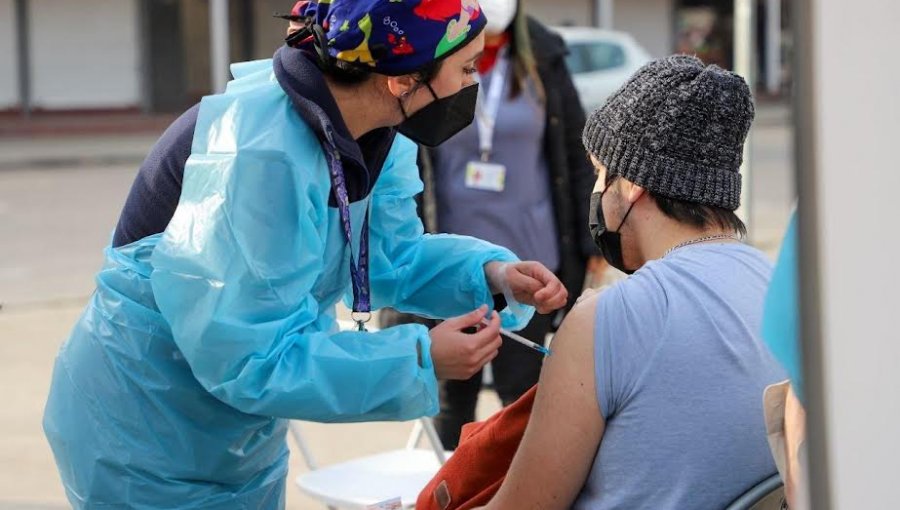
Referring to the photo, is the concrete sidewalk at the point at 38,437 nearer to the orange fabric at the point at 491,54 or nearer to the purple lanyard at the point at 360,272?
the orange fabric at the point at 491,54

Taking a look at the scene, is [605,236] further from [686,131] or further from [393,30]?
[393,30]

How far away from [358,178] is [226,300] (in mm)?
383

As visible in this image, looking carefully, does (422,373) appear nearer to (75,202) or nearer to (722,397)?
(722,397)

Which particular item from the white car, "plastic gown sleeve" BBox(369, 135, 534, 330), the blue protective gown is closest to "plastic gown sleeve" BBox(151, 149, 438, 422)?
the blue protective gown

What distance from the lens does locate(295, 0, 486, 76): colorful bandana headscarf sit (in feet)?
6.77

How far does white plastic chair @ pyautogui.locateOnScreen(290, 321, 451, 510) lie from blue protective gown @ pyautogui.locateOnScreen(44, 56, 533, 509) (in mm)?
891

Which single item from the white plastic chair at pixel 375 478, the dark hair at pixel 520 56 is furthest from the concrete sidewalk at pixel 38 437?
the dark hair at pixel 520 56

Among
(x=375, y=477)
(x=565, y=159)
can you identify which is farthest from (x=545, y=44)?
(x=375, y=477)

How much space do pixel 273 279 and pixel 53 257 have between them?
8822 mm

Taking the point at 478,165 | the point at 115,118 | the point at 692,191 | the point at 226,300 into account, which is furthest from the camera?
the point at 115,118

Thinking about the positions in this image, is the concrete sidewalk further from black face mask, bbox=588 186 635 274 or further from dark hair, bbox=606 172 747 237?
dark hair, bbox=606 172 747 237

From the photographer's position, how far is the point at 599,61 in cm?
1798

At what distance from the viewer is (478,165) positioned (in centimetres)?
436

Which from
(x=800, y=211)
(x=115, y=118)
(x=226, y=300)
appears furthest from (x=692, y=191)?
(x=115, y=118)
